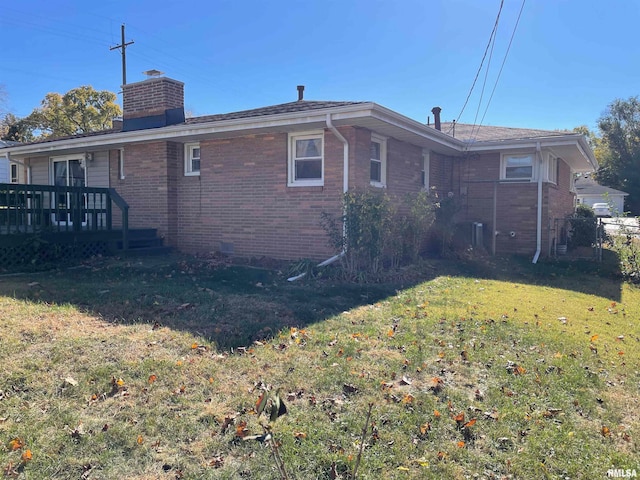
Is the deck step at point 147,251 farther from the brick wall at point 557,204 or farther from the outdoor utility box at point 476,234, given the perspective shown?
the brick wall at point 557,204

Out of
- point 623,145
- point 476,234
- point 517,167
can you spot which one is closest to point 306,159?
point 476,234

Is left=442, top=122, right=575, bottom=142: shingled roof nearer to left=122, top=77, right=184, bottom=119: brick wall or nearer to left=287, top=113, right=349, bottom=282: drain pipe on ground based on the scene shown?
left=287, top=113, right=349, bottom=282: drain pipe on ground

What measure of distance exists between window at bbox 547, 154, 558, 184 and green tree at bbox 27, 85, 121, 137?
35.9 meters

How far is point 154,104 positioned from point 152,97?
0.20 metres

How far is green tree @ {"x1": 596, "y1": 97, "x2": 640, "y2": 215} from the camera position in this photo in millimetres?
42188

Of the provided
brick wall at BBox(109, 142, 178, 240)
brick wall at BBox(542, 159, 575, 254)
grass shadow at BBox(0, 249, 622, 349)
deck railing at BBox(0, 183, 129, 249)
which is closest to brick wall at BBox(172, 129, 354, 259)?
brick wall at BBox(109, 142, 178, 240)

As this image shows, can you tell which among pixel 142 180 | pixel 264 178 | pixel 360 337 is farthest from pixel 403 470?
pixel 142 180

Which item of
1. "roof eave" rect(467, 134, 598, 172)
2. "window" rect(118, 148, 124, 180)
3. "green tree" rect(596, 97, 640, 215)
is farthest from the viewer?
"green tree" rect(596, 97, 640, 215)

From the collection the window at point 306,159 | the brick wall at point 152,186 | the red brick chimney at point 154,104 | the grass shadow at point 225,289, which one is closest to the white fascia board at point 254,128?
the brick wall at point 152,186

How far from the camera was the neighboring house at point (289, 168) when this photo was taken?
9.88 metres

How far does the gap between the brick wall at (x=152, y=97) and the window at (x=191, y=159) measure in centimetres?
146

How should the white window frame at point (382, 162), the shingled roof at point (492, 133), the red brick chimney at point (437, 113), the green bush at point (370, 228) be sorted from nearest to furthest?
the green bush at point (370, 228) → the white window frame at point (382, 162) → the shingled roof at point (492, 133) → the red brick chimney at point (437, 113)

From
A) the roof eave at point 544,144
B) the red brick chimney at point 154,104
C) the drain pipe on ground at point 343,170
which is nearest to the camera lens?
the drain pipe on ground at point 343,170

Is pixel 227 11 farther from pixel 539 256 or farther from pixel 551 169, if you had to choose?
pixel 539 256
